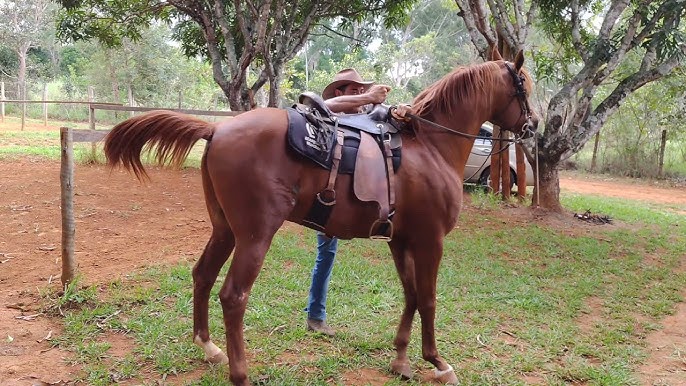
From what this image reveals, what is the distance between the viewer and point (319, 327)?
3873mm

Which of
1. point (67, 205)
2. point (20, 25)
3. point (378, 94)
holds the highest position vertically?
point (20, 25)

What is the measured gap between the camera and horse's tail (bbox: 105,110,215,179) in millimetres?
2908

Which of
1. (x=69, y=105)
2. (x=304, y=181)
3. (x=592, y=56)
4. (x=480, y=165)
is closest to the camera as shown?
(x=304, y=181)

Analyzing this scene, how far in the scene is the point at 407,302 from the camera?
11.3 ft

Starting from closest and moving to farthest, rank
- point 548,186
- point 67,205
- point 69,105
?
point 67,205
point 548,186
point 69,105

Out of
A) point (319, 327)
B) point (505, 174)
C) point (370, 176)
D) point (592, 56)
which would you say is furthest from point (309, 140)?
point (505, 174)

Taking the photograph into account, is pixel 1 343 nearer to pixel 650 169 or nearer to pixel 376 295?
pixel 376 295

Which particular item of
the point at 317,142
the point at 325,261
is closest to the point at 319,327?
the point at 325,261

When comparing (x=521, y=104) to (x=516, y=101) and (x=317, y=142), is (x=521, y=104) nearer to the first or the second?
(x=516, y=101)

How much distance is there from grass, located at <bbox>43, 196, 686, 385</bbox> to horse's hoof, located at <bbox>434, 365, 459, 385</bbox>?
9cm

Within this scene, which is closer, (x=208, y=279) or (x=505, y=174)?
(x=208, y=279)

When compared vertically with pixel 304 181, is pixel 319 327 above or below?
below

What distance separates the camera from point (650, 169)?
55.9 ft

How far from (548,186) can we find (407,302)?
248 inches
